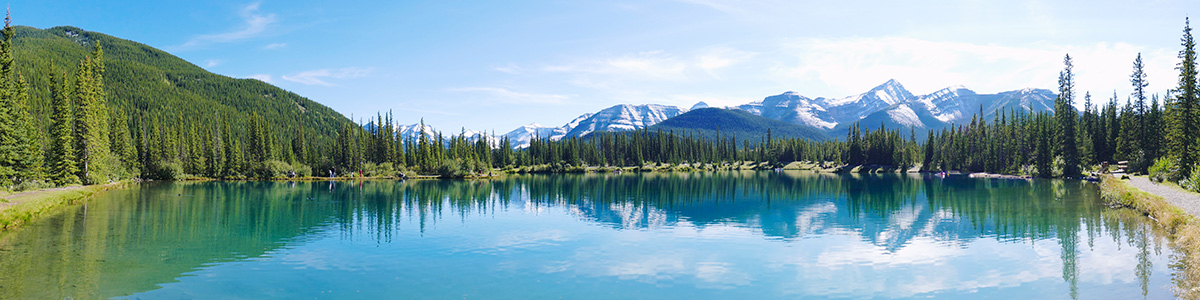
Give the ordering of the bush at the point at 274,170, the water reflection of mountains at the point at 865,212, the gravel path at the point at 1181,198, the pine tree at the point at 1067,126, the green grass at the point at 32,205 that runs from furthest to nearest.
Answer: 1. the bush at the point at 274,170
2. the pine tree at the point at 1067,126
3. the water reflection of mountains at the point at 865,212
4. the gravel path at the point at 1181,198
5. the green grass at the point at 32,205

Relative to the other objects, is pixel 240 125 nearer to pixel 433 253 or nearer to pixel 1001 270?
pixel 433 253

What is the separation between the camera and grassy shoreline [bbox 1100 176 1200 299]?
17.2 metres

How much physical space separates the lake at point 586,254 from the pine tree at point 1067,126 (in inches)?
1803

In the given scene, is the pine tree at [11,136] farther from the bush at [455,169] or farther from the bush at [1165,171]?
the bush at [1165,171]

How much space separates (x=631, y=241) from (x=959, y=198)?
129 feet

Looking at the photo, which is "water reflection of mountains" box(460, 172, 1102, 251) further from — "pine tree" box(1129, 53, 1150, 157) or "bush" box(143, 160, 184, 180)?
"bush" box(143, 160, 184, 180)

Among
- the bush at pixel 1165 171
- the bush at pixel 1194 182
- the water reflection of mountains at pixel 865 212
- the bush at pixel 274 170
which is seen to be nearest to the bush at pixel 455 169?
the bush at pixel 274 170

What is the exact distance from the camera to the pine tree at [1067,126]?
79.2m

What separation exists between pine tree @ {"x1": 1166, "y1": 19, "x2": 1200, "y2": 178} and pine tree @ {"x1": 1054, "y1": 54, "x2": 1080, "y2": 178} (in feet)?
97.8

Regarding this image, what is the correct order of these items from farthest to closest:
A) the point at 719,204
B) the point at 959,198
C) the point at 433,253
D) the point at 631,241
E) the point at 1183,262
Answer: the point at 959,198 → the point at 719,204 → the point at 631,241 → the point at 433,253 → the point at 1183,262

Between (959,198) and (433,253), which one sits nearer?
(433,253)

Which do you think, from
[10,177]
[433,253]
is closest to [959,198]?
[433,253]

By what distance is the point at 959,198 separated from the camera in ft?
175

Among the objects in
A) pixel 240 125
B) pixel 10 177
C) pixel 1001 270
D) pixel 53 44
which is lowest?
pixel 1001 270
